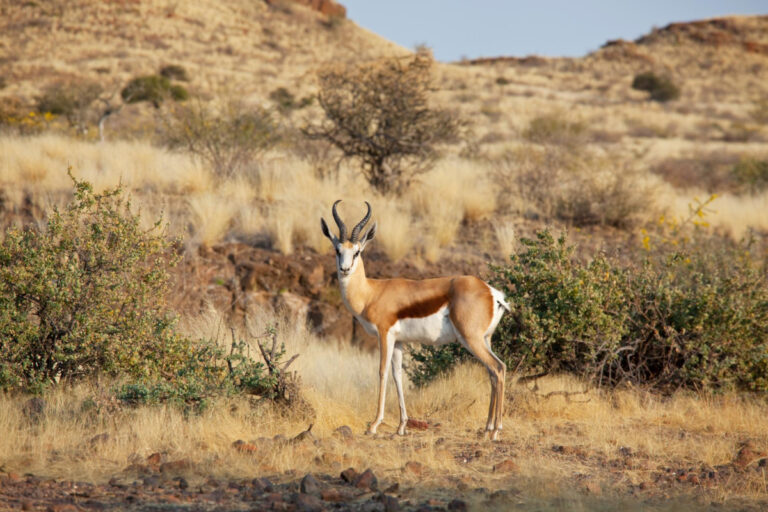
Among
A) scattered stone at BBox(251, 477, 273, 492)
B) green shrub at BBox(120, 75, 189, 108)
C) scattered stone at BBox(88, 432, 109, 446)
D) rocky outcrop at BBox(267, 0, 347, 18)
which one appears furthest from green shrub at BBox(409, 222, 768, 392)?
rocky outcrop at BBox(267, 0, 347, 18)

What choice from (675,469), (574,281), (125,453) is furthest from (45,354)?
(675,469)

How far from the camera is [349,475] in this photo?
559 centimetres

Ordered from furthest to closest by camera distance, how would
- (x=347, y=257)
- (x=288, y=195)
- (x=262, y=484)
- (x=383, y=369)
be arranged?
(x=288, y=195) < (x=383, y=369) < (x=347, y=257) < (x=262, y=484)

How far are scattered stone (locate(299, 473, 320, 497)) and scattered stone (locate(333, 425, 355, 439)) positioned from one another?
1.40 meters

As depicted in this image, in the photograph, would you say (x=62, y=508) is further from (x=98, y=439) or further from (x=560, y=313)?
(x=560, y=313)

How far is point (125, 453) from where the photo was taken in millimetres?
6098

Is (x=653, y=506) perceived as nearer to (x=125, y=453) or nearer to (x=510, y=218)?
(x=125, y=453)

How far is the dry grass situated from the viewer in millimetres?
5941

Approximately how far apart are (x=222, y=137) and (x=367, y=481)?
517 inches

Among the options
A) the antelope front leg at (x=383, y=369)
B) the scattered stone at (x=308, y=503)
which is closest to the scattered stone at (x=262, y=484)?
the scattered stone at (x=308, y=503)

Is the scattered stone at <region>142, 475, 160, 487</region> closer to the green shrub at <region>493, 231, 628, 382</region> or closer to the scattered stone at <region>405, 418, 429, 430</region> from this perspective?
the scattered stone at <region>405, 418, 429, 430</region>

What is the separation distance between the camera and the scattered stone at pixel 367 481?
5457 millimetres

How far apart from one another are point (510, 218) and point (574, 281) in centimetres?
770

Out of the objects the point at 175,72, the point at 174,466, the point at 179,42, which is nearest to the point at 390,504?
the point at 174,466
